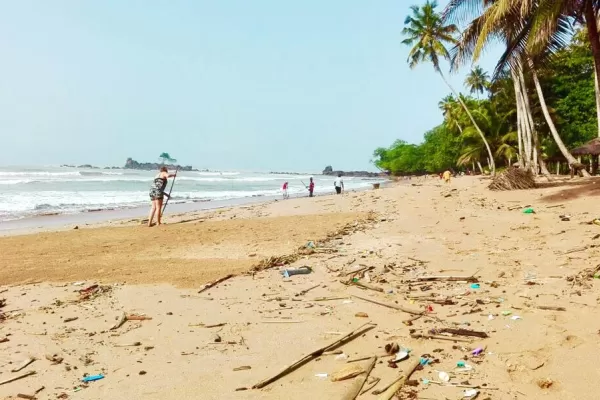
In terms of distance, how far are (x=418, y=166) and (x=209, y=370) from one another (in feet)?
275

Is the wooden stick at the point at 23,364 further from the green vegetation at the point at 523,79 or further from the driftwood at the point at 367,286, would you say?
the green vegetation at the point at 523,79

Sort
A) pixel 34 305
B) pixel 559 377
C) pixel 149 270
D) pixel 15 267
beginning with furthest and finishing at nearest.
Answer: pixel 15 267 → pixel 149 270 → pixel 34 305 → pixel 559 377

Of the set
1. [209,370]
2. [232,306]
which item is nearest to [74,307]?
[232,306]

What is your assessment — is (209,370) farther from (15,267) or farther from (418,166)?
(418,166)

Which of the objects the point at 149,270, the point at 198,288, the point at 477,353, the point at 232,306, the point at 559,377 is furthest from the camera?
the point at 149,270

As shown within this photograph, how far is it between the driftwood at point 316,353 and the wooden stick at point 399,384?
715 mm

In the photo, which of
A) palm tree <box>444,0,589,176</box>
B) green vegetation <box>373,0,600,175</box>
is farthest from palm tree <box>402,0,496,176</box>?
palm tree <box>444,0,589,176</box>

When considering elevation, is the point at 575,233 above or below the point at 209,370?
above

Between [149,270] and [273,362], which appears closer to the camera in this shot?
[273,362]

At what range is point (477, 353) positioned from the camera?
12.2ft

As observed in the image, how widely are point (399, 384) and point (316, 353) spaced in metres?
0.84

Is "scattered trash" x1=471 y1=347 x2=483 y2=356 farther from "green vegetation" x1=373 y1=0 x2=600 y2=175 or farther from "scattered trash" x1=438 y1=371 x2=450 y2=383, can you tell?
"green vegetation" x1=373 y1=0 x2=600 y2=175

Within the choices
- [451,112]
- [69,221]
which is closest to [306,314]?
[69,221]

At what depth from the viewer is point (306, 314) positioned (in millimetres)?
4957
